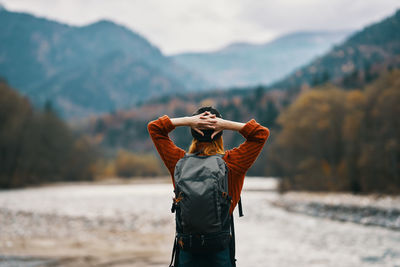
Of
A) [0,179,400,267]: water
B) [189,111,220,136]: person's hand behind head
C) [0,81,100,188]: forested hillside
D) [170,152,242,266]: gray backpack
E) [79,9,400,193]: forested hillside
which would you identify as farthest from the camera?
[0,81,100,188]: forested hillside

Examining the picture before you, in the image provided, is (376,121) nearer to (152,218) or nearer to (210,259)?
(152,218)

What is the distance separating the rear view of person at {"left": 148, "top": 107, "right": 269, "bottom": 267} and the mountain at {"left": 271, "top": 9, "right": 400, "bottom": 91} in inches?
1345

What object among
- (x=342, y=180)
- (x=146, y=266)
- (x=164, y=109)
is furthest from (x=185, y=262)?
(x=164, y=109)

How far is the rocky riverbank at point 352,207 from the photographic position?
80.3 ft

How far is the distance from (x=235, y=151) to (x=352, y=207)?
96.2ft

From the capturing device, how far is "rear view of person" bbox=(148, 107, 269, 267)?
3.03 m

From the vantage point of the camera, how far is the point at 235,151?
11.0 ft

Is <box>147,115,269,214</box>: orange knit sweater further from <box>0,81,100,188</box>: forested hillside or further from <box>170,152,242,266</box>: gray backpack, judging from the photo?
<box>0,81,100,188</box>: forested hillside

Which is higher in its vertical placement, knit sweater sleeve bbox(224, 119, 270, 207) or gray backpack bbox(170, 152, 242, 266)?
knit sweater sleeve bbox(224, 119, 270, 207)

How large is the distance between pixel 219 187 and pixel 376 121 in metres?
35.2

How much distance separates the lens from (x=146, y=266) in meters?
11.4

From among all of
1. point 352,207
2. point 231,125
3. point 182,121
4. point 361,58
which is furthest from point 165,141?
point 361,58

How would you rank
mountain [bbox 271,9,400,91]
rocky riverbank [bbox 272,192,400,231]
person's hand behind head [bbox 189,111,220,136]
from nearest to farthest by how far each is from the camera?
1. person's hand behind head [bbox 189,111,220,136]
2. rocky riverbank [bbox 272,192,400,231]
3. mountain [bbox 271,9,400,91]

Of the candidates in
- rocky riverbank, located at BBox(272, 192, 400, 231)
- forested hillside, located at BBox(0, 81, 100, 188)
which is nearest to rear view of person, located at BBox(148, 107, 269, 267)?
rocky riverbank, located at BBox(272, 192, 400, 231)
